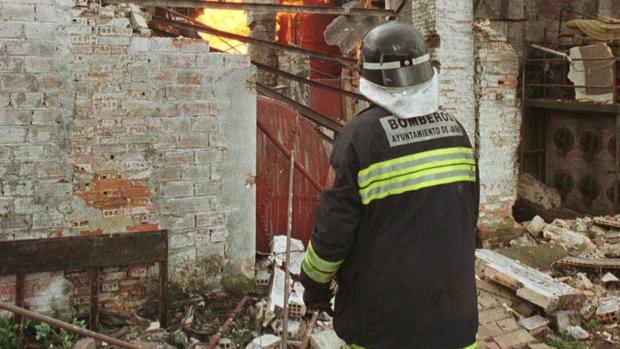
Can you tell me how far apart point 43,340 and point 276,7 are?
135 inches

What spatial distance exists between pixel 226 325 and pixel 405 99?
9.00ft

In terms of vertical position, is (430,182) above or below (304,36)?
below

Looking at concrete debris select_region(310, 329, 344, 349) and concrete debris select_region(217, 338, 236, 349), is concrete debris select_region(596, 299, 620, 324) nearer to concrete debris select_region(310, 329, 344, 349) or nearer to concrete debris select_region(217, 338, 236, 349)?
concrete debris select_region(310, 329, 344, 349)

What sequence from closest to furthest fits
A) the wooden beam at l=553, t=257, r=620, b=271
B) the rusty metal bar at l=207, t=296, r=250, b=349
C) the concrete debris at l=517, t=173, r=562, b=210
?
the rusty metal bar at l=207, t=296, r=250, b=349 < the wooden beam at l=553, t=257, r=620, b=271 < the concrete debris at l=517, t=173, r=562, b=210

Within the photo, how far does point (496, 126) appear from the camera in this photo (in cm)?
662

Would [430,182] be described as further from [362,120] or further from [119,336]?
[119,336]

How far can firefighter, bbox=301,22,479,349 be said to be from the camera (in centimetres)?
204

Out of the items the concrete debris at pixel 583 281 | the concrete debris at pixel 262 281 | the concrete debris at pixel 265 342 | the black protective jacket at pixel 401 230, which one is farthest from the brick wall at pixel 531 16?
the black protective jacket at pixel 401 230

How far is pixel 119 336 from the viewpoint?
161 inches

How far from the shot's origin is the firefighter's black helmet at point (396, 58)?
83.4 inches

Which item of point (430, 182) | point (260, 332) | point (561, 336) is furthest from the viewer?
point (561, 336)

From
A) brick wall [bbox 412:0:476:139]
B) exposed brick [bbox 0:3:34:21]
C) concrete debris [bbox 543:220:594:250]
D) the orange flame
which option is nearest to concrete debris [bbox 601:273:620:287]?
concrete debris [bbox 543:220:594:250]

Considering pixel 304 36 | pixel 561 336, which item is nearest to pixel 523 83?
pixel 304 36

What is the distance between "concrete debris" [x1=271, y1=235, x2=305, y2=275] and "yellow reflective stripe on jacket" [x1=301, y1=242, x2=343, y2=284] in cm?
255
